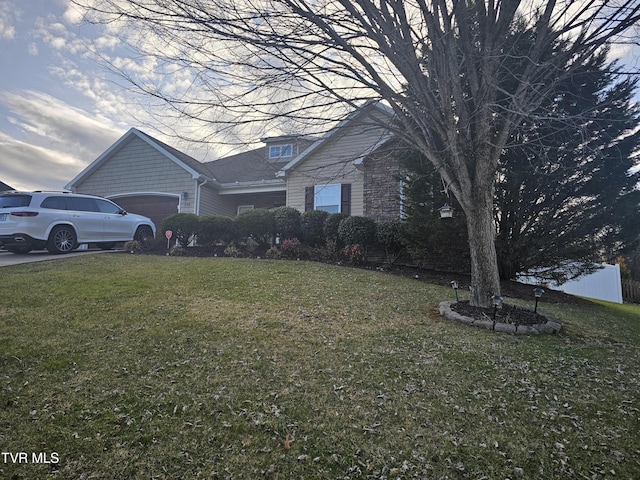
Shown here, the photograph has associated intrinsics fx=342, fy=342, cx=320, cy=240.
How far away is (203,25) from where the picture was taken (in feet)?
15.3

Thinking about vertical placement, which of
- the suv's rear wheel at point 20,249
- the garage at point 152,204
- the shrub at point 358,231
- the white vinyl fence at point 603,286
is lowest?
the white vinyl fence at point 603,286

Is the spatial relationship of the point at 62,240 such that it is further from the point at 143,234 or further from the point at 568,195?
the point at 568,195

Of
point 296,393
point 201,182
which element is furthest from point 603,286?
point 201,182

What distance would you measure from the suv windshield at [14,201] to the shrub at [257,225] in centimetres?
535

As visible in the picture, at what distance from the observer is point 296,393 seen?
2.92m

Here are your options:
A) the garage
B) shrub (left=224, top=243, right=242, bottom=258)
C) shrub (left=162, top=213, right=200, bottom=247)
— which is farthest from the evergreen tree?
the garage

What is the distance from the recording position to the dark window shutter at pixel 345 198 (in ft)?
41.7

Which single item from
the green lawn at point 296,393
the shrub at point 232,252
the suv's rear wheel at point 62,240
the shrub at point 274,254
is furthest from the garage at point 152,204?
the green lawn at point 296,393

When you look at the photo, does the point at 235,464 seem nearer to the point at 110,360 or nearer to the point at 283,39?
the point at 110,360

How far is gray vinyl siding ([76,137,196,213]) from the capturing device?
15.0 meters

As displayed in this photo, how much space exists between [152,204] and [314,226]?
9209 mm

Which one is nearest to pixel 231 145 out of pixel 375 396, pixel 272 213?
pixel 375 396

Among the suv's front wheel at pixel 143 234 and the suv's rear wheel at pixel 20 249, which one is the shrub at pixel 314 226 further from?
the suv's rear wheel at pixel 20 249

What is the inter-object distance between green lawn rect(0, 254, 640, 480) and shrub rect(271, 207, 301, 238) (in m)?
5.43
